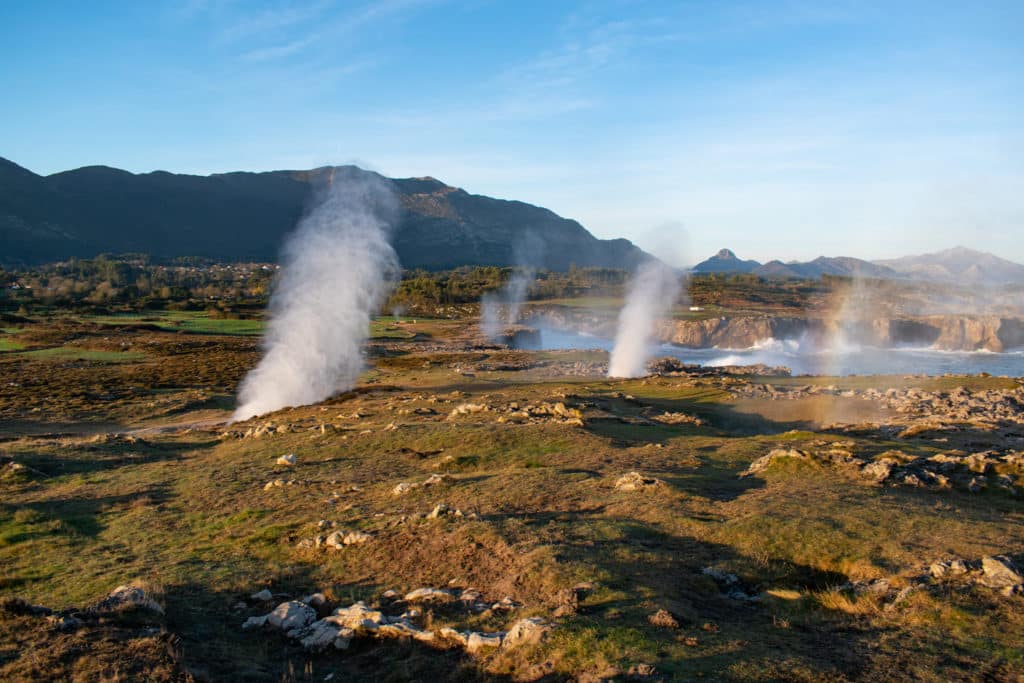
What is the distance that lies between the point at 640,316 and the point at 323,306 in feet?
97.9

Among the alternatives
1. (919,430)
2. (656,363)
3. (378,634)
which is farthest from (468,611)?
(656,363)

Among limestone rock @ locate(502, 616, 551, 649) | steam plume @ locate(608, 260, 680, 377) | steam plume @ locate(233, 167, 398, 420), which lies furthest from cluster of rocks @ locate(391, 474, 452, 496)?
steam plume @ locate(608, 260, 680, 377)

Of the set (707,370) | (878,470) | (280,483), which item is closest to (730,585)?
(878,470)

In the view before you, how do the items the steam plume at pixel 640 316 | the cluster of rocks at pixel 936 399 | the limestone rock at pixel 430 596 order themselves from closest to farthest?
the limestone rock at pixel 430 596, the cluster of rocks at pixel 936 399, the steam plume at pixel 640 316

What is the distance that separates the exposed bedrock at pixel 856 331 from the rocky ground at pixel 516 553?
→ 69840mm

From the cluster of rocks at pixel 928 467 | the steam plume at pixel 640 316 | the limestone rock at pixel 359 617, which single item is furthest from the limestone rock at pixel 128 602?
the steam plume at pixel 640 316

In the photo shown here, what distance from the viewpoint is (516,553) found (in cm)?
1083

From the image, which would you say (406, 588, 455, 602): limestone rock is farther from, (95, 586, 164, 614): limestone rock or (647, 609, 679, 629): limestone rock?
(95, 586, 164, 614): limestone rock

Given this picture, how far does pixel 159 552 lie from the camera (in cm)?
1262

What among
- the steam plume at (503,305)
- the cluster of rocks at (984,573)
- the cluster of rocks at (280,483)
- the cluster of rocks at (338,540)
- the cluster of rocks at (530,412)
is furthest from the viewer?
the steam plume at (503,305)

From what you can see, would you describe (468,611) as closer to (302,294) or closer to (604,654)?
(604,654)

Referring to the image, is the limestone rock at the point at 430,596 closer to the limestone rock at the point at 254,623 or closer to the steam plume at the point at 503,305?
the limestone rock at the point at 254,623

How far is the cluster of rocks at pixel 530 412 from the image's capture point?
2509 cm

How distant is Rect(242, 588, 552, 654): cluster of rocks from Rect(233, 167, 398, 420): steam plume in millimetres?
29430
